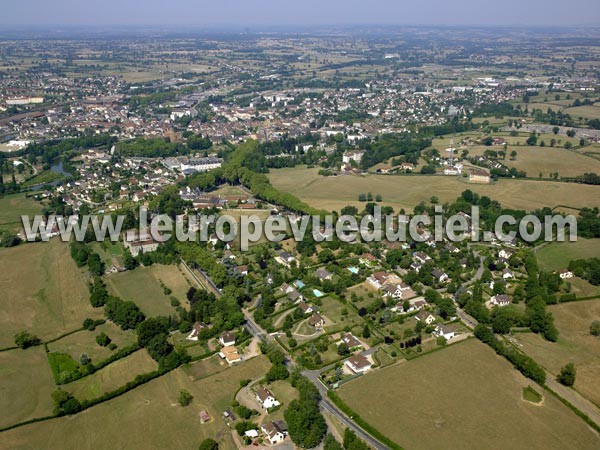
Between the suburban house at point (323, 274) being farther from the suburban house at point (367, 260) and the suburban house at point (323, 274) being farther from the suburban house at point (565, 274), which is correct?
the suburban house at point (565, 274)

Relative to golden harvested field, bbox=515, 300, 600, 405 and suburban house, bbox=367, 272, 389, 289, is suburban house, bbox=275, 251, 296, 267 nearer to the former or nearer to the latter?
suburban house, bbox=367, 272, 389, 289

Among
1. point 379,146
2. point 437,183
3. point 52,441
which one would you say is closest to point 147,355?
point 52,441

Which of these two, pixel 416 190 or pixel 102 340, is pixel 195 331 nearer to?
pixel 102 340

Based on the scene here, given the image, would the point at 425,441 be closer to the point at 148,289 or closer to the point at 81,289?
the point at 148,289

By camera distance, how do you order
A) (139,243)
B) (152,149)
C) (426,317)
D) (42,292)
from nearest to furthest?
(426,317), (42,292), (139,243), (152,149)

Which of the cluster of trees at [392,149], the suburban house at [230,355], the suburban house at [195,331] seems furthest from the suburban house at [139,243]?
the cluster of trees at [392,149]

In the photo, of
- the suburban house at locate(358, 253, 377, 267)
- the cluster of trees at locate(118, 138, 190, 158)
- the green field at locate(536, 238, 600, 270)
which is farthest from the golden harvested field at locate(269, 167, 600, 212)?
the cluster of trees at locate(118, 138, 190, 158)

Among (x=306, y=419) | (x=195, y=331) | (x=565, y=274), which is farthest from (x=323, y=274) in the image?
(x=565, y=274)
